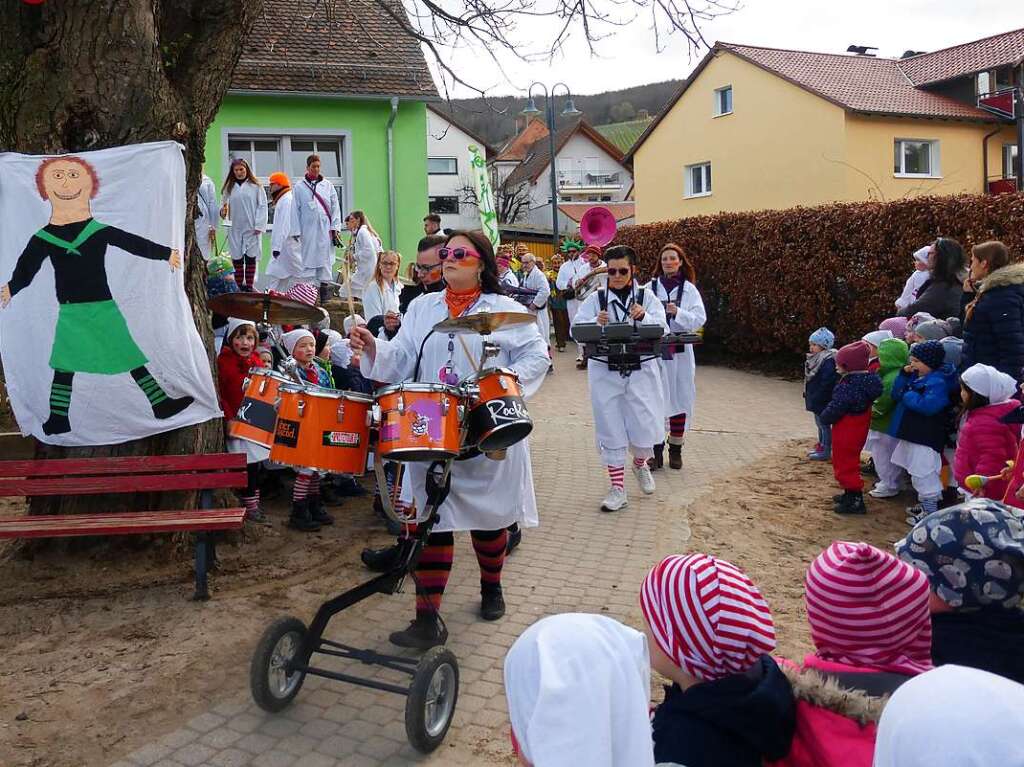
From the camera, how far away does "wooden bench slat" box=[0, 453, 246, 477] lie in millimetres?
5281

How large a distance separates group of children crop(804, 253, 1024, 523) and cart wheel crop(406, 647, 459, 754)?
149 inches

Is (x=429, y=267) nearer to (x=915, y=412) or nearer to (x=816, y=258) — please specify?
(x=915, y=412)

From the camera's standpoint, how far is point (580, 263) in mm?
17547

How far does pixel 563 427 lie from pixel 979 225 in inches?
236

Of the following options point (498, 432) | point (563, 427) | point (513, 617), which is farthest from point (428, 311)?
point (563, 427)

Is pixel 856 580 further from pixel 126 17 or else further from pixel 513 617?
pixel 126 17

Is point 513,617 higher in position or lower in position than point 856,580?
lower

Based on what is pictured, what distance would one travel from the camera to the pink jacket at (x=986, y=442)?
5.66 meters

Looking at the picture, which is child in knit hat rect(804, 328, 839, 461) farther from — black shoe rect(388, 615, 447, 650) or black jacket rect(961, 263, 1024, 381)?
black shoe rect(388, 615, 447, 650)

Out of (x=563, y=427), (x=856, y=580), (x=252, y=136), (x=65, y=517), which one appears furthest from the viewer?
(x=252, y=136)

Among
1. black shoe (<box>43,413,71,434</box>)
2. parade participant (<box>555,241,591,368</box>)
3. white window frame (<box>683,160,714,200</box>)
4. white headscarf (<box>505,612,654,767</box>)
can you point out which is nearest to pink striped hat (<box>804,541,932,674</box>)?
white headscarf (<box>505,612,654,767</box>)

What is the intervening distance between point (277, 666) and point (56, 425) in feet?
8.50

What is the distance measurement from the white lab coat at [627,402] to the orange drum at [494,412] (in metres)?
3.41

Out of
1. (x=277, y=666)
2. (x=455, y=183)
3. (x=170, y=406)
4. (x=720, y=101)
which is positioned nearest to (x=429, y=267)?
(x=170, y=406)
